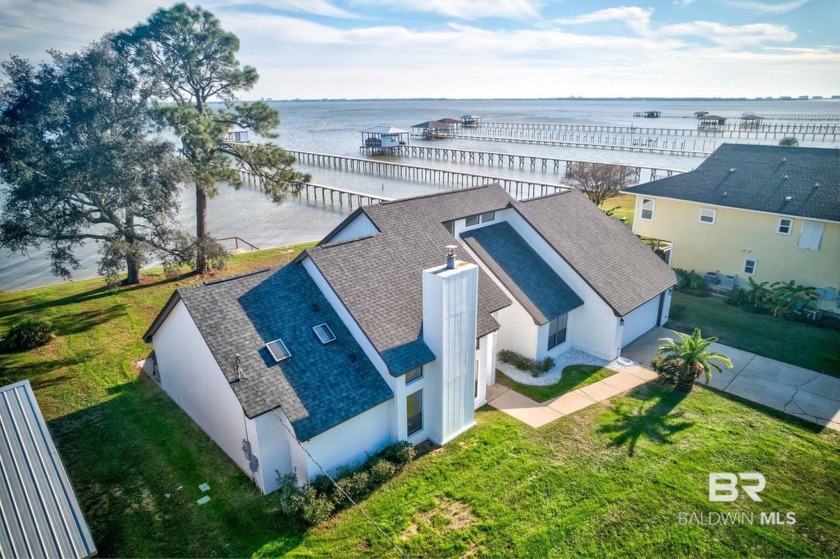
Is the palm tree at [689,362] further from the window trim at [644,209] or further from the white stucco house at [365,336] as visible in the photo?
the window trim at [644,209]

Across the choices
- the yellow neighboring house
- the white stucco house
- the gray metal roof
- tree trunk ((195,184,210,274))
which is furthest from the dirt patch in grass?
the yellow neighboring house

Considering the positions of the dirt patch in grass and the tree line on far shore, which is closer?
the dirt patch in grass

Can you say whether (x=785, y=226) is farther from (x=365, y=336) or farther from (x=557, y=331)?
(x=365, y=336)

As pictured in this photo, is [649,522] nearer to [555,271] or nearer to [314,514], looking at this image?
[314,514]

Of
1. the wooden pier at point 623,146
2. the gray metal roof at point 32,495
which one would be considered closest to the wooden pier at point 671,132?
the wooden pier at point 623,146

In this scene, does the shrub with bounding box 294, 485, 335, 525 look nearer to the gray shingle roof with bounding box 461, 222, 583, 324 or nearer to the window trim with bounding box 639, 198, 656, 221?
the gray shingle roof with bounding box 461, 222, 583, 324

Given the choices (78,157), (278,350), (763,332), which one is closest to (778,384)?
(763,332)
